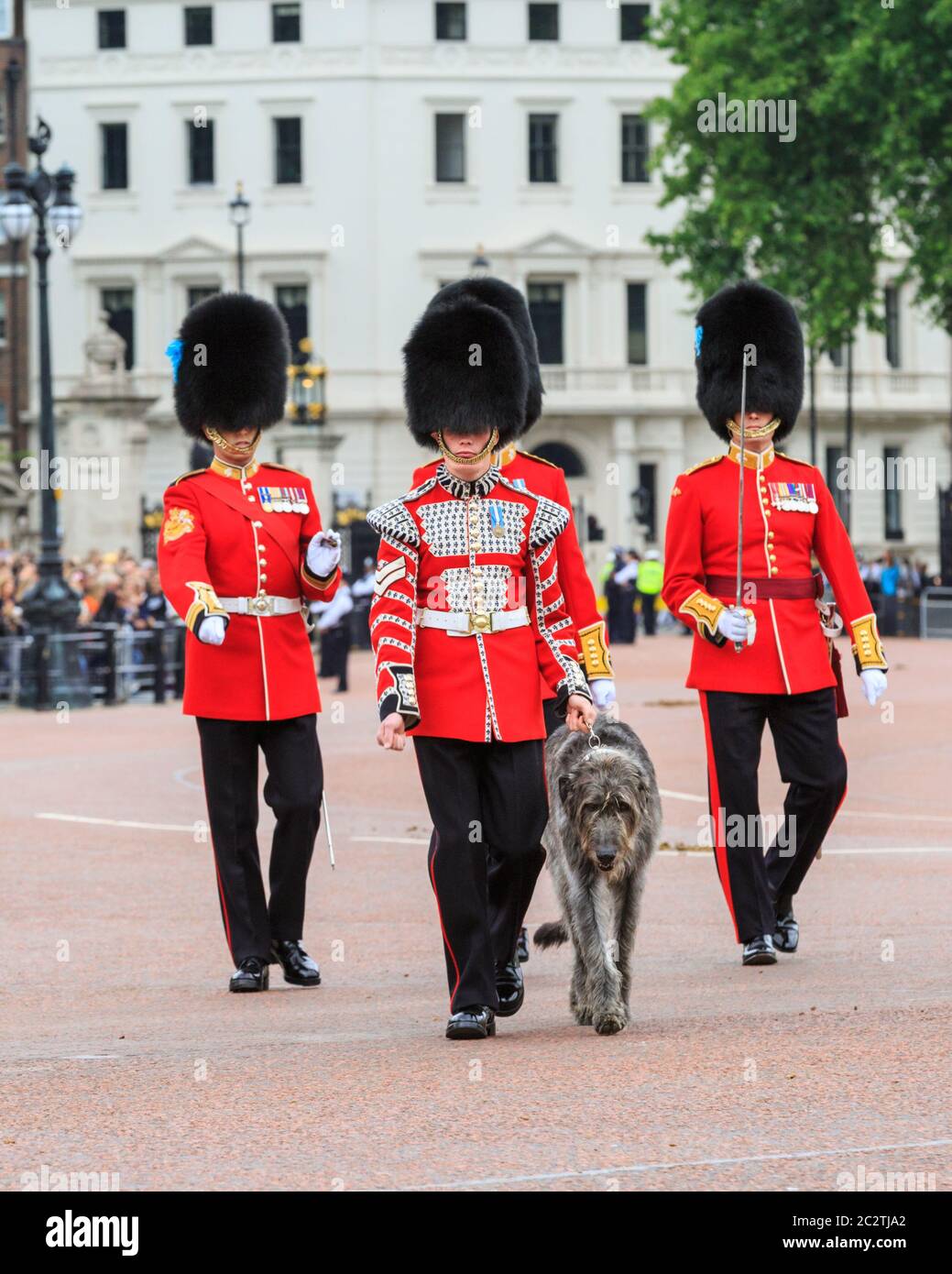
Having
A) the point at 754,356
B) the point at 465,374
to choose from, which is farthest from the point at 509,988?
the point at 754,356

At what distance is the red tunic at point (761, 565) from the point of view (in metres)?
8.55

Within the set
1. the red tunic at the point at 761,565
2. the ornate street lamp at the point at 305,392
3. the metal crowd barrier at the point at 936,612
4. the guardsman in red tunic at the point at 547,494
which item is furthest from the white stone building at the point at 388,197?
the red tunic at the point at 761,565

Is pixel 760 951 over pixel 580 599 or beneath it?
beneath

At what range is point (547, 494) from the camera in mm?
8023

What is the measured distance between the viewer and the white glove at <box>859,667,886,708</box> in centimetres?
822

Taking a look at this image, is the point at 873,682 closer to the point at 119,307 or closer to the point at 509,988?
the point at 509,988

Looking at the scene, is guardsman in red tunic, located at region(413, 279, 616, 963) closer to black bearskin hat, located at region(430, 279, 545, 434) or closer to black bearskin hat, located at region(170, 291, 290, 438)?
black bearskin hat, located at region(430, 279, 545, 434)

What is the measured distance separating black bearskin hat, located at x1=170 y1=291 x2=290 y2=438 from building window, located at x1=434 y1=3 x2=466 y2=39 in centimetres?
5412

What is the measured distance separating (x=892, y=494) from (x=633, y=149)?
34.6 feet

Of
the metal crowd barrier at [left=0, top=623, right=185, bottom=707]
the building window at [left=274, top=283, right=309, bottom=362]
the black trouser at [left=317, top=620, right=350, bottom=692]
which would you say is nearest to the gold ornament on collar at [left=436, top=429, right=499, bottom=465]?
the metal crowd barrier at [left=0, top=623, right=185, bottom=707]

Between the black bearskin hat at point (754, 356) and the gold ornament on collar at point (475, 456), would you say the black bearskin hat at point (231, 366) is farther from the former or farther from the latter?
the black bearskin hat at point (754, 356)

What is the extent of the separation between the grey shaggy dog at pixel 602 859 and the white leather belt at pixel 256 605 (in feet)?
4.14
